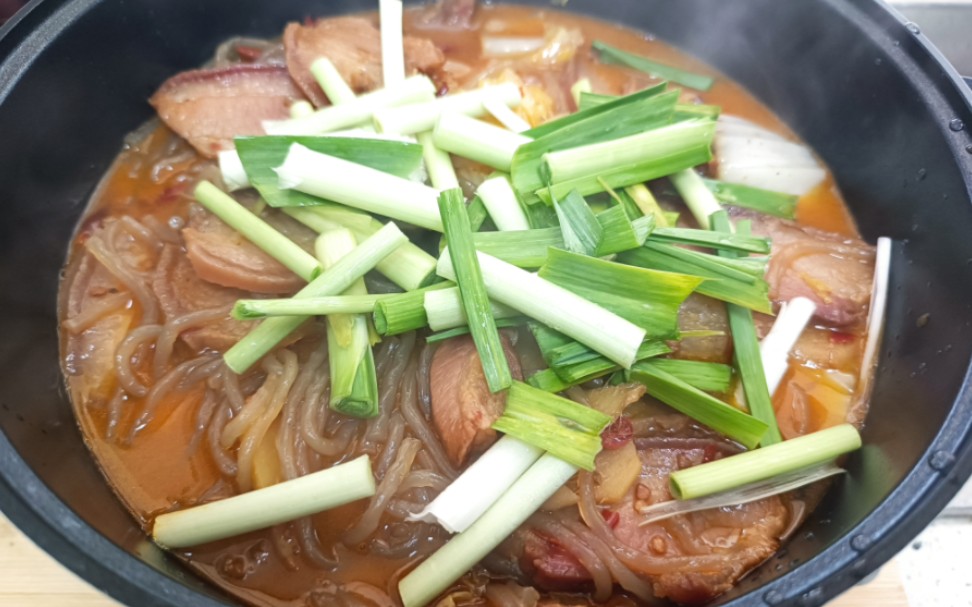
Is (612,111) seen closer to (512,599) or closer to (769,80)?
(769,80)

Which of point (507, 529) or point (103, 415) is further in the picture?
point (103, 415)

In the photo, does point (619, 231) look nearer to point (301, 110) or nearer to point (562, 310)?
point (562, 310)

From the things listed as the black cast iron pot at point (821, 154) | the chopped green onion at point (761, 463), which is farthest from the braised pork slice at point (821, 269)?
the chopped green onion at point (761, 463)

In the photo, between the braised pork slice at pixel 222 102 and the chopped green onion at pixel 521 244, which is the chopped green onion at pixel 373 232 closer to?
the chopped green onion at pixel 521 244

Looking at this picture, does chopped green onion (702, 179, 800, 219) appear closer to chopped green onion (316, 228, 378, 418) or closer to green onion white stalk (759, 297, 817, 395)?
green onion white stalk (759, 297, 817, 395)

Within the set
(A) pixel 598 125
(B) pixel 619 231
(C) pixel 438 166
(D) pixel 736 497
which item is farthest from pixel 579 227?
(D) pixel 736 497

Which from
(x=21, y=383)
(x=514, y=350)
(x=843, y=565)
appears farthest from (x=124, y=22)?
(x=843, y=565)
